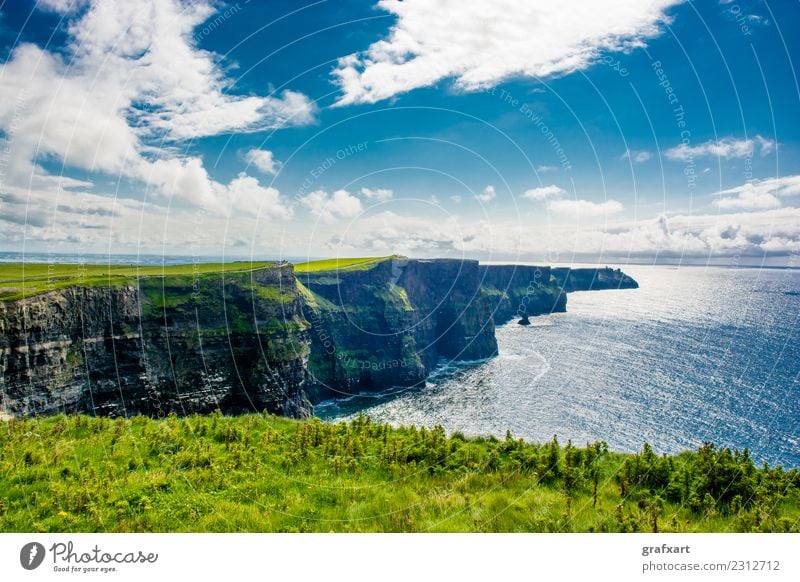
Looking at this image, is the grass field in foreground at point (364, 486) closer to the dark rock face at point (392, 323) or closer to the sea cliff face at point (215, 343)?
the sea cliff face at point (215, 343)

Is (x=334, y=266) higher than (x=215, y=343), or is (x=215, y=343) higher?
(x=334, y=266)

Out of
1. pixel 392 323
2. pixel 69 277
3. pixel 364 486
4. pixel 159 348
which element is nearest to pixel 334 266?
pixel 392 323

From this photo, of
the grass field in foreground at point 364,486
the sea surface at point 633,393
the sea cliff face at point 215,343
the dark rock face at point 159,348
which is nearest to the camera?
the grass field in foreground at point 364,486

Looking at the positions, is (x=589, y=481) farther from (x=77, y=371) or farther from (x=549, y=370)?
(x=549, y=370)

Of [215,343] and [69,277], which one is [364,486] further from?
[215,343]

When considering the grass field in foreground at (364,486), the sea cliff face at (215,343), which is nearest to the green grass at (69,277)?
the sea cliff face at (215,343)

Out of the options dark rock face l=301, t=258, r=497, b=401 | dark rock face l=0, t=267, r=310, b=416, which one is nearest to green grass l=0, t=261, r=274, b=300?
dark rock face l=0, t=267, r=310, b=416

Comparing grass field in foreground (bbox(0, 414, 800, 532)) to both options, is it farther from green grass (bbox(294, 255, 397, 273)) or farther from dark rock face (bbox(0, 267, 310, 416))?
green grass (bbox(294, 255, 397, 273))
